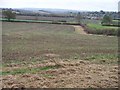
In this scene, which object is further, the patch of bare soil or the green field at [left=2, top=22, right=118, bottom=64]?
the green field at [left=2, top=22, right=118, bottom=64]

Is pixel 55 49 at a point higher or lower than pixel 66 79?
lower

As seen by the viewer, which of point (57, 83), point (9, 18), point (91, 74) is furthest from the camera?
point (9, 18)

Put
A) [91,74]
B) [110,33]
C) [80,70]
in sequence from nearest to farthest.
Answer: [91,74], [80,70], [110,33]

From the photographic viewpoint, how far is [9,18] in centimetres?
8338

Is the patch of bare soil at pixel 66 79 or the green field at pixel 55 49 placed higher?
the patch of bare soil at pixel 66 79

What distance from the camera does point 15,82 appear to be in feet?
30.9

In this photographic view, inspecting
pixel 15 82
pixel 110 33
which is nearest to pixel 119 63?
pixel 15 82

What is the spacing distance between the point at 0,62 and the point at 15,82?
16.8 feet

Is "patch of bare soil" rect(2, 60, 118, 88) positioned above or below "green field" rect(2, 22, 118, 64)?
above

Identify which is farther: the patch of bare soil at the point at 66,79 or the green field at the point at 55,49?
the green field at the point at 55,49

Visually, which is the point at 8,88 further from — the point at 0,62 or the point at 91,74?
the point at 0,62

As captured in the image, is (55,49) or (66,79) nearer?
(66,79)

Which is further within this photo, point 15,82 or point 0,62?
point 0,62

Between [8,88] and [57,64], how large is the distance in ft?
13.8
